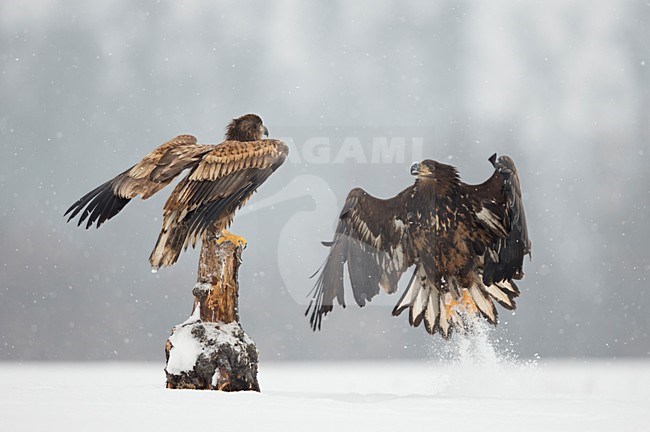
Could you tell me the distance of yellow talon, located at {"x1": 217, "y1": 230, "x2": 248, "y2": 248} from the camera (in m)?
5.11

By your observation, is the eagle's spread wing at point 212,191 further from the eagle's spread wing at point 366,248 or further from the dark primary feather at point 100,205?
the eagle's spread wing at point 366,248

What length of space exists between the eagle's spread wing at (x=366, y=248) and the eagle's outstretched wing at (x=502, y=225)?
65 centimetres

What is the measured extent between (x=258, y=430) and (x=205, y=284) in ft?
5.17

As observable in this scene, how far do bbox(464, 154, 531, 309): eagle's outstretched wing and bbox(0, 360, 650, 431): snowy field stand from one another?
74 centimetres

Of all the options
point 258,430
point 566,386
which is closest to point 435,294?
point 566,386

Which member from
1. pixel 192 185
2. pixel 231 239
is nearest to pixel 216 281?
pixel 231 239

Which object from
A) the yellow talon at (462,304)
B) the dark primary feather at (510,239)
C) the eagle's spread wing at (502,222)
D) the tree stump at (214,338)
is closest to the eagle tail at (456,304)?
the yellow talon at (462,304)

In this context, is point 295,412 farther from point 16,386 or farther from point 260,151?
point 16,386

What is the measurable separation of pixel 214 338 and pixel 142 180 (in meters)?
1.28

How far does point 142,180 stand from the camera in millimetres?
5145

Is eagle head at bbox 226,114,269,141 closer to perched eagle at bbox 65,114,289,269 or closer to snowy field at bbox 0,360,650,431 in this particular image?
perched eagle at bbox 65,114,289,269

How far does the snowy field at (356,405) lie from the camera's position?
12.7 ft

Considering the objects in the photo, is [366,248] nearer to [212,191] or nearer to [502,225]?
[502,225]

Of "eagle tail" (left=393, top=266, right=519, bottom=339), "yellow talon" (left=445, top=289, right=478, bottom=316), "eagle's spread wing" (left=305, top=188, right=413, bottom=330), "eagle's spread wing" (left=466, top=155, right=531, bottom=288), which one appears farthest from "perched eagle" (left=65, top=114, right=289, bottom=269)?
"yellow talon" (left=445, top=289, right=478, bottom=316)
